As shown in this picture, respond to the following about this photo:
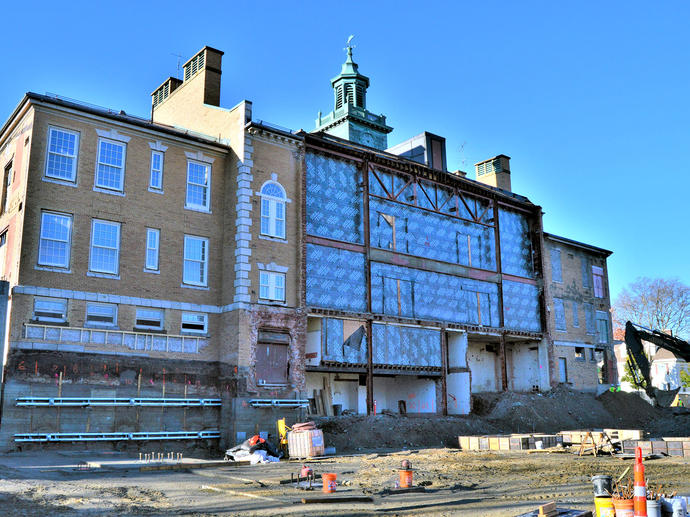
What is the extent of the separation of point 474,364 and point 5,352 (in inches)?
1120

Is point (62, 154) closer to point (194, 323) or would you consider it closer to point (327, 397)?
point (194, 323)

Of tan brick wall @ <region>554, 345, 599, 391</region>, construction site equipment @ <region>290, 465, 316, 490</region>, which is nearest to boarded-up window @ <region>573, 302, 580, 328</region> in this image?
tan brick wall @ <region>554, 345, 599, 391</region>

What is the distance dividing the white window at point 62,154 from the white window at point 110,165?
94 cm

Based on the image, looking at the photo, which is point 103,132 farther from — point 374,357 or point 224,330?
point 374,357

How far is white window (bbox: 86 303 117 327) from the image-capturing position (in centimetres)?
2552

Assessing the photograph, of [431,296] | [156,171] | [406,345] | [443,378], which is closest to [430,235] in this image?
[431,296]

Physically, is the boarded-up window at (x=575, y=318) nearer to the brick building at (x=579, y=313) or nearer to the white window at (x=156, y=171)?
the brick building at (x=579, y=313)

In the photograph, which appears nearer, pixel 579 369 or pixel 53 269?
pixel 53 269

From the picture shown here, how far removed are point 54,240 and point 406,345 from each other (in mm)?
17547

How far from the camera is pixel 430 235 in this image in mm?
37094

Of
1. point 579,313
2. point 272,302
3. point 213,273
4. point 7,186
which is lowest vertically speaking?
point 272,302

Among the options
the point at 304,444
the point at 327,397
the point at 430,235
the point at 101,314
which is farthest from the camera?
the point at 430,235

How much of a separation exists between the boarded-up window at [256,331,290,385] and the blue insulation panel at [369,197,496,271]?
784cm

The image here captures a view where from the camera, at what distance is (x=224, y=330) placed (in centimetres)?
2853
